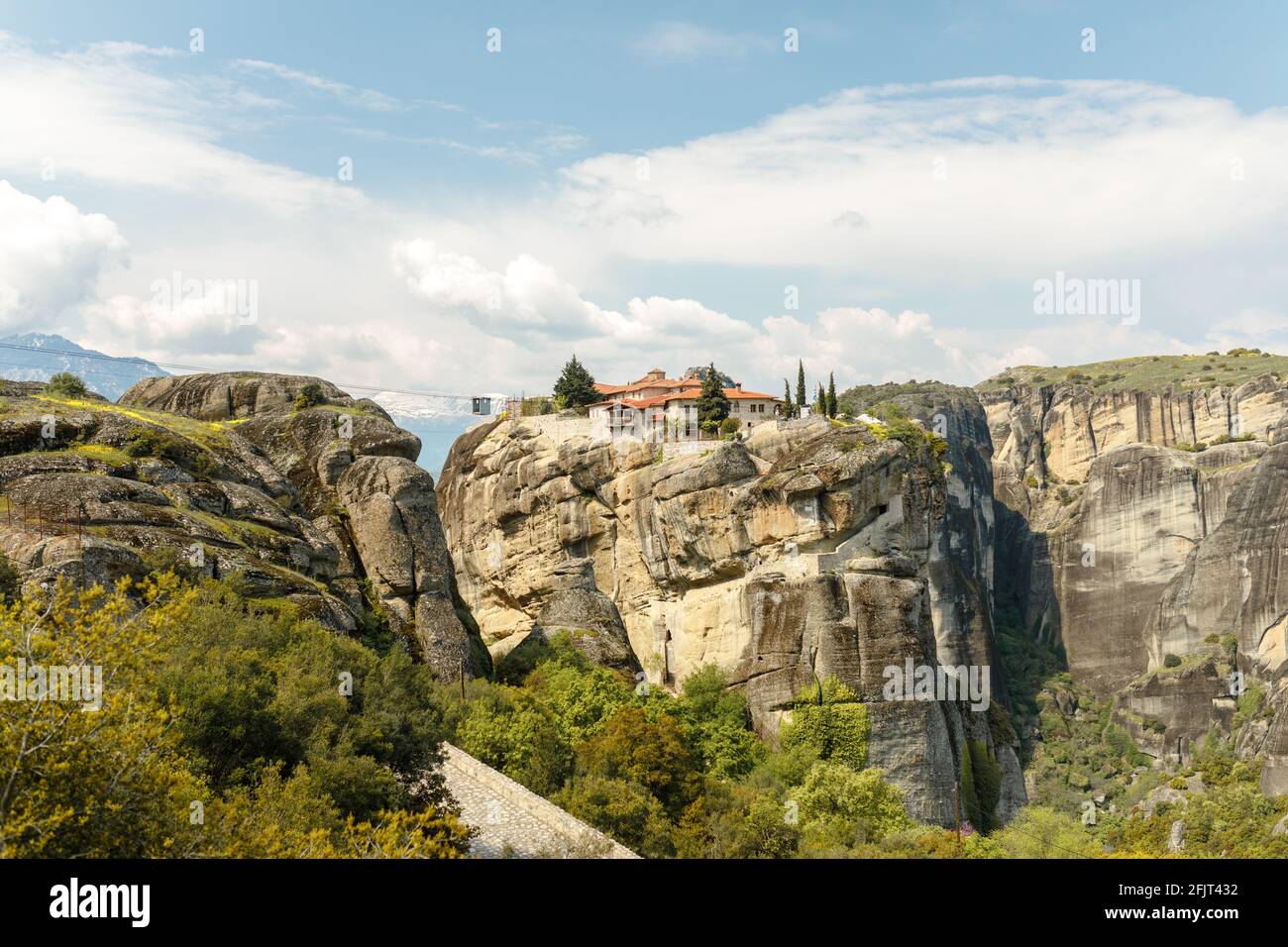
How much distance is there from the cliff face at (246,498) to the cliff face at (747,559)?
38.6 feet

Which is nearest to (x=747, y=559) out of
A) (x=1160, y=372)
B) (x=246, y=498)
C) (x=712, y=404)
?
(x=712, y=404)

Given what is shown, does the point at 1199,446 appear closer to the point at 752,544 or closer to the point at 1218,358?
the point at 1218,358

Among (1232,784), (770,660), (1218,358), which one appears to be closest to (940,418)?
(1232,784)

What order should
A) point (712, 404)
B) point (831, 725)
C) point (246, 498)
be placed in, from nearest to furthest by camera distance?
1. point (246, 498)
2. point (831, 725)
3. point (712, 404)

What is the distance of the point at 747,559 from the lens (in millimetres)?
63000

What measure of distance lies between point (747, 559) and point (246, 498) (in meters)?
27.6

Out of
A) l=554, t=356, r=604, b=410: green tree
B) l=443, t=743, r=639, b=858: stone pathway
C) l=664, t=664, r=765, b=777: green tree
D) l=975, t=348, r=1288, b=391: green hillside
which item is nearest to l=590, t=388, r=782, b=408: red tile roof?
l=554, t=356, r=604, b=410: green tree

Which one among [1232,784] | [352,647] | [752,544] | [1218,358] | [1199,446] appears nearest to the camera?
[352,647]

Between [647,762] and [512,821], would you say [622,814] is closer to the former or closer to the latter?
[512,821]

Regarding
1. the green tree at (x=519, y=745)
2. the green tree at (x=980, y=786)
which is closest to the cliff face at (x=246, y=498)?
the green tree at (x=519, y=745)

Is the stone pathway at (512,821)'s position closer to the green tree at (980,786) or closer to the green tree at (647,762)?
the green tree at (647,762)

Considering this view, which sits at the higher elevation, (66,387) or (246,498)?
(66,387)
